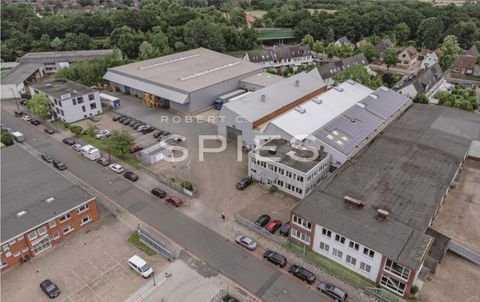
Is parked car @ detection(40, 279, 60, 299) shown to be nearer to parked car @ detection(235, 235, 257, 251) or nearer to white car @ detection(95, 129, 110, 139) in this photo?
parked car @ detection(235, 235, 257, 251)

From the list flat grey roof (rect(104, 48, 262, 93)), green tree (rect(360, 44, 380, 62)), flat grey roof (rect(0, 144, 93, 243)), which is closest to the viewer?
flat grey roof (rect(0, 144, 93, 243))

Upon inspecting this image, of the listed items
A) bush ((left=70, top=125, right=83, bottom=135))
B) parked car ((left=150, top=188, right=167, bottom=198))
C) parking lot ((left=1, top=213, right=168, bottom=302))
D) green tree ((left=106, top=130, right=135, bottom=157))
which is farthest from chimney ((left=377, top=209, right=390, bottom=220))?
bush ((left=70, top=125, right=83, bottom=135))

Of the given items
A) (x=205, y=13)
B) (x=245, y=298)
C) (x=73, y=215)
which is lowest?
(x=245, y=298)

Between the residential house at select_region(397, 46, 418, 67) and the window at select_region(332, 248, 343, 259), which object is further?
the residential house at select_region(397, 46, 418, 67)

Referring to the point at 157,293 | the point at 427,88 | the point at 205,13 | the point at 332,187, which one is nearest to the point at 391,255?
the point at 332,187

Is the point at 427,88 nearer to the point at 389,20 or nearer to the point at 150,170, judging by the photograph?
the point at 150,170

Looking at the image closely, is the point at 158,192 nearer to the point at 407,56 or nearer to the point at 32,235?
the point at 32,235

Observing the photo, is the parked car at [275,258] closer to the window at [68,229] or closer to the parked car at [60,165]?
the window at [68,229]
